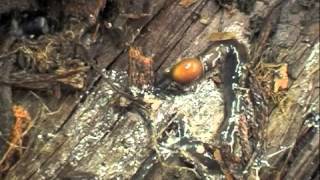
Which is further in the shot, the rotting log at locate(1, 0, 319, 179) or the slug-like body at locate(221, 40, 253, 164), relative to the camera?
the slug-like body at locate(221, 40, 253, 164)

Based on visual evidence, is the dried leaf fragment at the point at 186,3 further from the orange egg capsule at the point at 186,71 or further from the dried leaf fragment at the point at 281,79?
the dried leaf fragment at the point at 281,79

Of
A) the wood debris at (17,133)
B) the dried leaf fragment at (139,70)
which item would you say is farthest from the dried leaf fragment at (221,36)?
the wood debris at (17,133)

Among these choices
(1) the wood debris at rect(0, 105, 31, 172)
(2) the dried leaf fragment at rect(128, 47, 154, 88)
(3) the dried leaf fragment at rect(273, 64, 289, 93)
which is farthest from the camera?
(3) the dried leaf fragment at rect(273, 64, 289, 93)

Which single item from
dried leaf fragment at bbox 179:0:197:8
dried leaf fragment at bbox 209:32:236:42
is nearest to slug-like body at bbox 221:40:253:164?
dried leaf fragment at bbox 209:32:236:42

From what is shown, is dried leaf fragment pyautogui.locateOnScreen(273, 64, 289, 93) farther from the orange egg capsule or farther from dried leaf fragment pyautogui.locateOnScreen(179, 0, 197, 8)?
dried leaf fragment pyautogui.locateOnScreen(179, 0, 197, 8)

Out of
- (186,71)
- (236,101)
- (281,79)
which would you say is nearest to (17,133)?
(186,71)

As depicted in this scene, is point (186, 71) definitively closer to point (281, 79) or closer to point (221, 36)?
point (221, 36)
